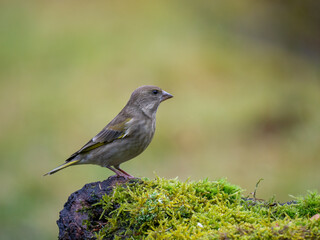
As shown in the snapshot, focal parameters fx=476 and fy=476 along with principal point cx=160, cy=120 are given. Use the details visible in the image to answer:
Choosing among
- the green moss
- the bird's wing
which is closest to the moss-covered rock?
the green moss

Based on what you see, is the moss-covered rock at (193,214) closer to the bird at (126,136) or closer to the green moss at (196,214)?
the green moss at (196,214)

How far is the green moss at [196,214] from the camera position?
3.81 m

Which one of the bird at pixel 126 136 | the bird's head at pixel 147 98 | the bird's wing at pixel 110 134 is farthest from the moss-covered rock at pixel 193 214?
the bird's head at pixel 147 98

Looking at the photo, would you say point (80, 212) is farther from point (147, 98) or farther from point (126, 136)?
point (147, 98)

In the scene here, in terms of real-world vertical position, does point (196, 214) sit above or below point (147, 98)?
below

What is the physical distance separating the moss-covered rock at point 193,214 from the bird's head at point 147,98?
1.82m

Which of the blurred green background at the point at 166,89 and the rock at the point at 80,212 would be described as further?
the blurred green background at the point at 166,89

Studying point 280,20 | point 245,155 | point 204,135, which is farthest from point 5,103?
point 280,20

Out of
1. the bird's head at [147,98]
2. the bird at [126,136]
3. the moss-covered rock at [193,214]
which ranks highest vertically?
the bird's head at [147,98]

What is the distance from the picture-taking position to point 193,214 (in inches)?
169

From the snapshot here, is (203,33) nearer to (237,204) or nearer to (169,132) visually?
(169,132)

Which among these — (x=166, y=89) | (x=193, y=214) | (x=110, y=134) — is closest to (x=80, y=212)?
(x=193, y=214)

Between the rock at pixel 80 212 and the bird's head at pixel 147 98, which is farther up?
the bird's head at pixel 147 98

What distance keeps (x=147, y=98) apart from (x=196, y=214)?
267cm
